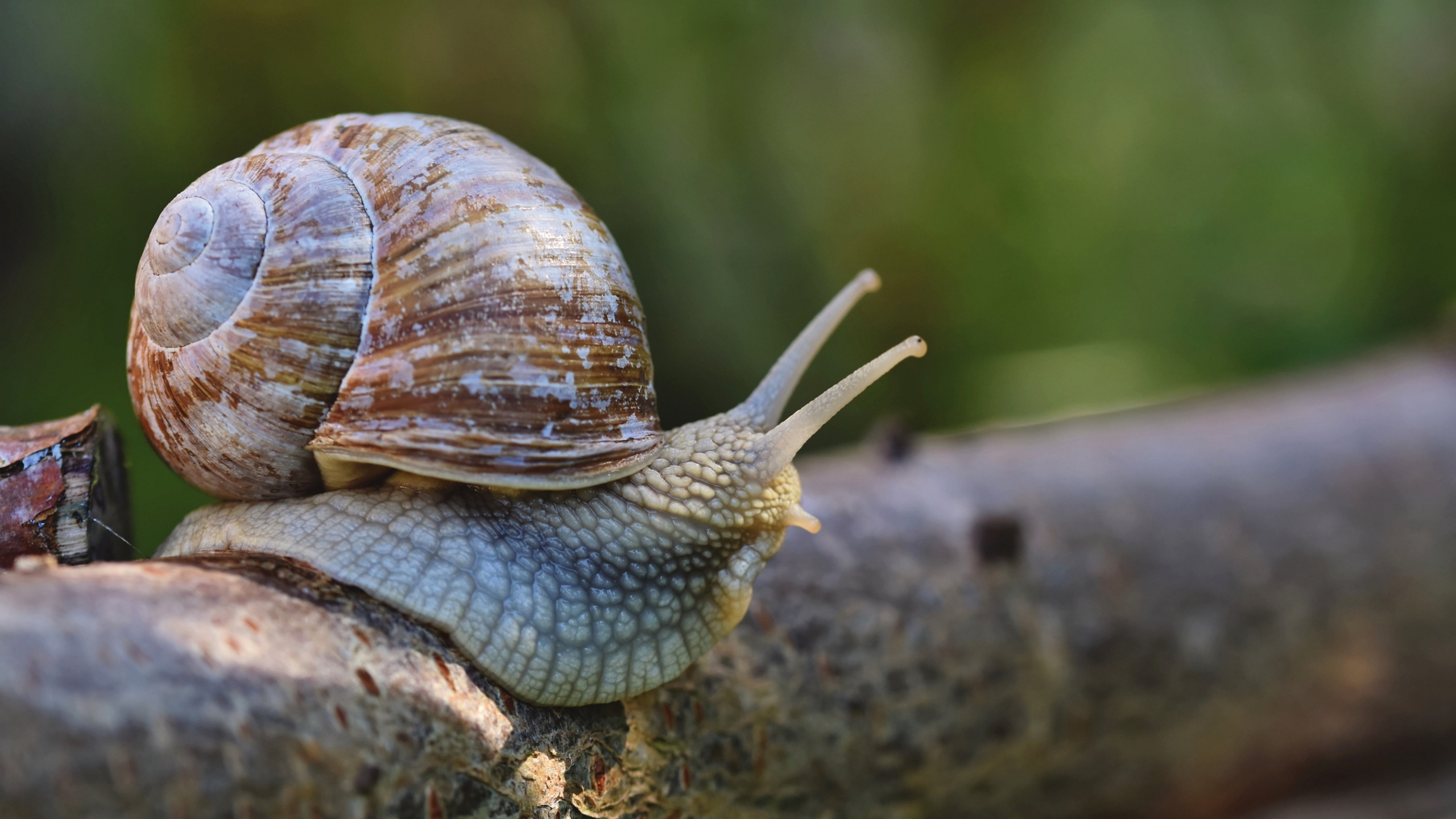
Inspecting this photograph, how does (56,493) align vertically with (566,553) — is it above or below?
above

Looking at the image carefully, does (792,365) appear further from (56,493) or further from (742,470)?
(56,493)

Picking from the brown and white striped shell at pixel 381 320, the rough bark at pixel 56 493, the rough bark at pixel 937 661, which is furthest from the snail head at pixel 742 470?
the rough bark at pixel 56 493

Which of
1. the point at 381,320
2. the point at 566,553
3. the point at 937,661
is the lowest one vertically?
the point at 937,661

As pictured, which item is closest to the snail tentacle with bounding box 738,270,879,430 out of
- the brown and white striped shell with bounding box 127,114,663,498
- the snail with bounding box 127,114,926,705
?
the snail with bounding box 127,114,926,705

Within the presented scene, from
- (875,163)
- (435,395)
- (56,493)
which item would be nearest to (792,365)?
(435,395)

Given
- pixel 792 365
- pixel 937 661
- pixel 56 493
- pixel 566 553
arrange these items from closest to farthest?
pixel 56 493, pixel 566 553, pixel 792 365, pixel 937 661

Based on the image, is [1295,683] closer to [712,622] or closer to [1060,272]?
[712,622]

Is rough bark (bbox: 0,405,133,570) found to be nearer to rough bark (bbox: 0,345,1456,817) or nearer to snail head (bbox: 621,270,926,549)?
rough bark (bbox: 0,345,1456,817)
